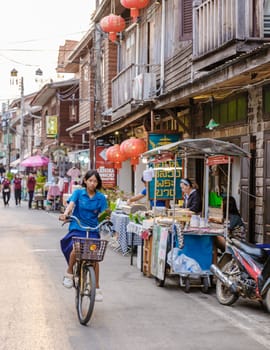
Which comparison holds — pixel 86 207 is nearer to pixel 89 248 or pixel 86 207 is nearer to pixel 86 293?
pixel 89 248

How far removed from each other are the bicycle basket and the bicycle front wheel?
159mm

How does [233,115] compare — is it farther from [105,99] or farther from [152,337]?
[105,99]

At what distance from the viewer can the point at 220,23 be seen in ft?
42.5

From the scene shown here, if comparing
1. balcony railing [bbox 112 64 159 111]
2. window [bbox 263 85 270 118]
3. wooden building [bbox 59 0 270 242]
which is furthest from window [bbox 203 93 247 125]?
balcony railing [bbox 112 64 159 111]

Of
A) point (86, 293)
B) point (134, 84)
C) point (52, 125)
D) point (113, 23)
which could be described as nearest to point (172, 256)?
point (86, 293)

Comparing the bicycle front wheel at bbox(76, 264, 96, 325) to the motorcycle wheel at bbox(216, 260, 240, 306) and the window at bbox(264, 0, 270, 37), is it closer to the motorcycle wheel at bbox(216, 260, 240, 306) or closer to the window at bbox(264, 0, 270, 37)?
the motorcycle wheel at bbox(216, 260, 240, 306)

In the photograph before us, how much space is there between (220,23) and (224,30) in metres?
0.26

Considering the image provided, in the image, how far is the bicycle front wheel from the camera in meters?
7.57

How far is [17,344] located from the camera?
21.9ft

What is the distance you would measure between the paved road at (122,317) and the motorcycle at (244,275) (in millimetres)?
219

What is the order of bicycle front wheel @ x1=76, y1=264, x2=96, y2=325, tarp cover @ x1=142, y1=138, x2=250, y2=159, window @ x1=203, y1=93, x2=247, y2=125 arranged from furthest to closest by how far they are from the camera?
window @ x1=203, y1=93, x2=247, y2=125 < tarp cover @ x1=142, y1=138, x2=250, y2=159 < bicycle front wheel @ x1=76, y1=264, x2=96, y2=325

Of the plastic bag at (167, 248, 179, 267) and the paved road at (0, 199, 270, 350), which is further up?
the plastic bag at (167, 248, 179, 267)

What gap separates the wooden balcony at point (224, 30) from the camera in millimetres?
12094

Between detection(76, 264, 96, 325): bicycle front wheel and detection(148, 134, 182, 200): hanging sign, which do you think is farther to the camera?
detection(148, 134, 182, 200): hanging sign
